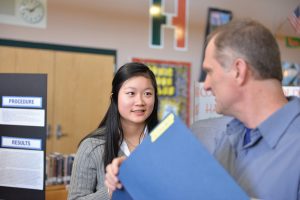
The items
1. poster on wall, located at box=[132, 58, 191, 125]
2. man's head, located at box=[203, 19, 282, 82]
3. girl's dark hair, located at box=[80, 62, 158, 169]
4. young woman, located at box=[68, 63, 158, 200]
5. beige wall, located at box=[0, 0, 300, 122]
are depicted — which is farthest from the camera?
poster on wall, located at box=[132, 58, 191, 125]

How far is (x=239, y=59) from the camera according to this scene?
95 cm

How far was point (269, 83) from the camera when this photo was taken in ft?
3.15

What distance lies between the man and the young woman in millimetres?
503

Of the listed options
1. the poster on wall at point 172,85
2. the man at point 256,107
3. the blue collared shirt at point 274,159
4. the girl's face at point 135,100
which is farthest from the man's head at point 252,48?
the poster on wall at point 172,85

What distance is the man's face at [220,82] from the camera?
98 centimetres

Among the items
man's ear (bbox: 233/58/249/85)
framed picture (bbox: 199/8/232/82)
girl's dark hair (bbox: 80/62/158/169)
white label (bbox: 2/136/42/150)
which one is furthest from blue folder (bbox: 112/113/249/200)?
framed picture (bbox: 199/8/232/82)

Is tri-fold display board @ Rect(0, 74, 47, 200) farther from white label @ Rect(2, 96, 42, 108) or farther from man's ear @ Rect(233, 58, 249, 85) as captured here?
man's ear @ Rect(233, 58, 249, 85)

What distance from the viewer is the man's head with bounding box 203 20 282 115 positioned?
0.95m

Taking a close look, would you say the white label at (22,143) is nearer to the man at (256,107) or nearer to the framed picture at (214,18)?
the man at (256,107)

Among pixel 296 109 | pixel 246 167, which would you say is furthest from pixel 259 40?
pixel 246 167

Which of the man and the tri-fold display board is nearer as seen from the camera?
the man

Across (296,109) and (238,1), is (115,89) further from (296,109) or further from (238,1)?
(238,1)

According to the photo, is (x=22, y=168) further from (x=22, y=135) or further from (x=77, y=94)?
(x=77, y=94)

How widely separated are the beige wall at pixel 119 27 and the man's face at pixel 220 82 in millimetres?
3303
